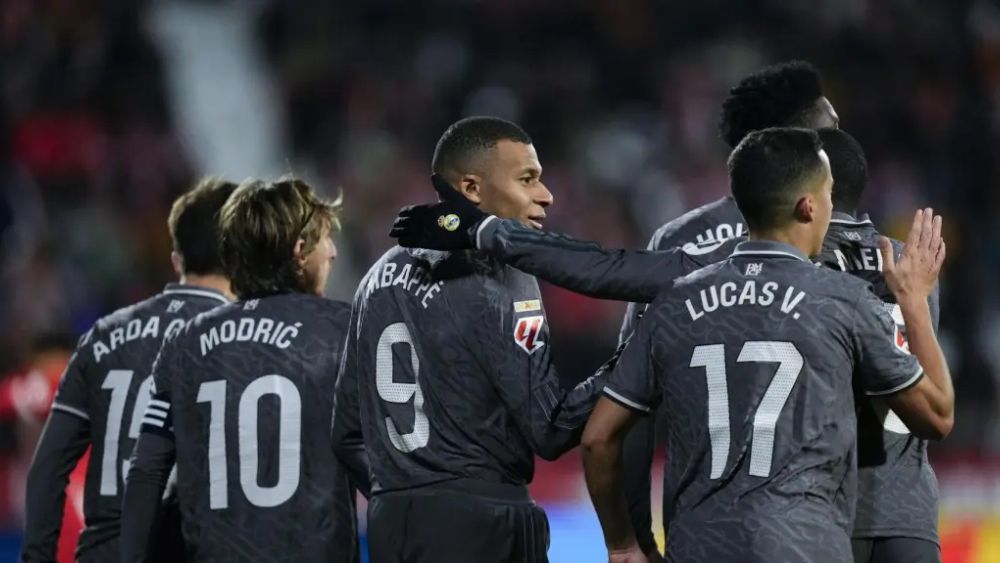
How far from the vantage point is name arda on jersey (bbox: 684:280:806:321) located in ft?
13.3

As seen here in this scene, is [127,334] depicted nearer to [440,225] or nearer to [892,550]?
[440,225]

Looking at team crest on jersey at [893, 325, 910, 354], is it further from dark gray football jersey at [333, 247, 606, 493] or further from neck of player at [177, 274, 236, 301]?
neck of player at [177, 274, 236, 301]

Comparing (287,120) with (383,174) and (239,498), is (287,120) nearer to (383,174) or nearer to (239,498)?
(383,174)

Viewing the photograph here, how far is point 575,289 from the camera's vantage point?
4.45 m

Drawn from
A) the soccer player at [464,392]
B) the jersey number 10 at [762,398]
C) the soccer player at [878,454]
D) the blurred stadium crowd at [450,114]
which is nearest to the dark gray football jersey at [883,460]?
the soccer player at [878,454]

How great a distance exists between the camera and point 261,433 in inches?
188

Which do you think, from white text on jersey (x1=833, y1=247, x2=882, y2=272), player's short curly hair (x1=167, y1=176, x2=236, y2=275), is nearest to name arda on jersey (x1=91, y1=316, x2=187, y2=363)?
player's short curly hair (x1=167, y1=176, x2=236, y2=275)

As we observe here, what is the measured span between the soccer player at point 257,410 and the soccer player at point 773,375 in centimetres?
93

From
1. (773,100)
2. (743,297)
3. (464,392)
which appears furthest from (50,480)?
(773,100)

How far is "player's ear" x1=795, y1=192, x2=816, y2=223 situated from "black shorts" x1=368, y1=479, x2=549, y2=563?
3.63 feet

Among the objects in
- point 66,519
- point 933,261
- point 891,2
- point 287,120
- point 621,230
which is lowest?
point 66,519

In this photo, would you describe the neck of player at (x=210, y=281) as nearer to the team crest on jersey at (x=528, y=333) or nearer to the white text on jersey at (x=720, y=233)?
the team crest on jersey at (x=528, y=333)

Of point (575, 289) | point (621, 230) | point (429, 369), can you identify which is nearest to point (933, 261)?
point (575, 289)

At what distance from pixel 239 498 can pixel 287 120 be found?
10.5m
